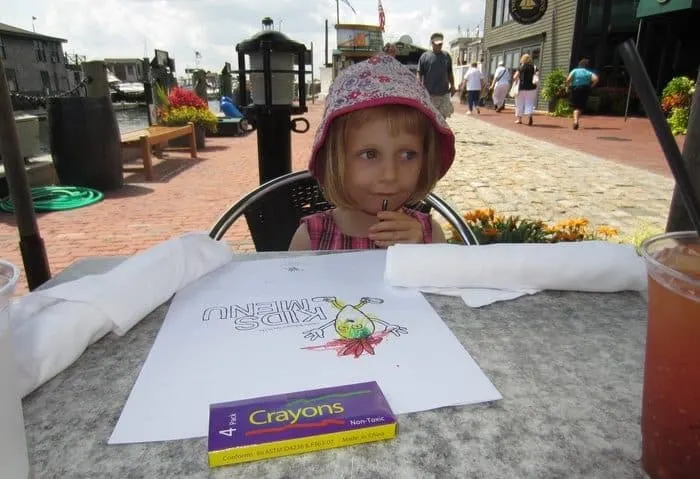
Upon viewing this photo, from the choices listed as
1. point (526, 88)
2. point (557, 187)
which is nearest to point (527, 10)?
point (526, 88)

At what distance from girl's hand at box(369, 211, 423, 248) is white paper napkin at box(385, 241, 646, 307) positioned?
418 mm

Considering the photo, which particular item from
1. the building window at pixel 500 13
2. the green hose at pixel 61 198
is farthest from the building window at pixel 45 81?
the green hose at pixel 61 198

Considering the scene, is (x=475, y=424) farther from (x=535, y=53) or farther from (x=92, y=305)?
(x=535, y=53)

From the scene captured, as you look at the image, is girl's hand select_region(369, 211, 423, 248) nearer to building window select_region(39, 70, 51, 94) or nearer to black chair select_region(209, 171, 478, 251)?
black chair select_region(209, 171, 478, 251)

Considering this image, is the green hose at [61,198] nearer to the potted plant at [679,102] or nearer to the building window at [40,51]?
the potted plant at [679,102]

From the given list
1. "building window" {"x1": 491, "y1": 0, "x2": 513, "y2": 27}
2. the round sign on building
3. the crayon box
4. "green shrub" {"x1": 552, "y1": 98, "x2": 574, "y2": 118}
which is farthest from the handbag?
the crayon box

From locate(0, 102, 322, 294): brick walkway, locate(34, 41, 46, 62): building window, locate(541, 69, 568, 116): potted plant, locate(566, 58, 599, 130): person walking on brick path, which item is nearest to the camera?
locate(0, 102, 322, 294): brick walkway

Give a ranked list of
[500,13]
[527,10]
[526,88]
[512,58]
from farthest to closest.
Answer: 1. [500,13]
2. [512,58]
3. [527,10]
4. [526,88]

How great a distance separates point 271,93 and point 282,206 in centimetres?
83

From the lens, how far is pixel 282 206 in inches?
79.0

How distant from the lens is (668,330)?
0.49 meters

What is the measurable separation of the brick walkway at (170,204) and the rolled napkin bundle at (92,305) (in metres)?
1.42

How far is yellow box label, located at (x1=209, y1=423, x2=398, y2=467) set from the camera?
52 centimetres

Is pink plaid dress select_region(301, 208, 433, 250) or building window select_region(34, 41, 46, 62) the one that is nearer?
pink plaid dress select_region(301, 208, 433, 250)
